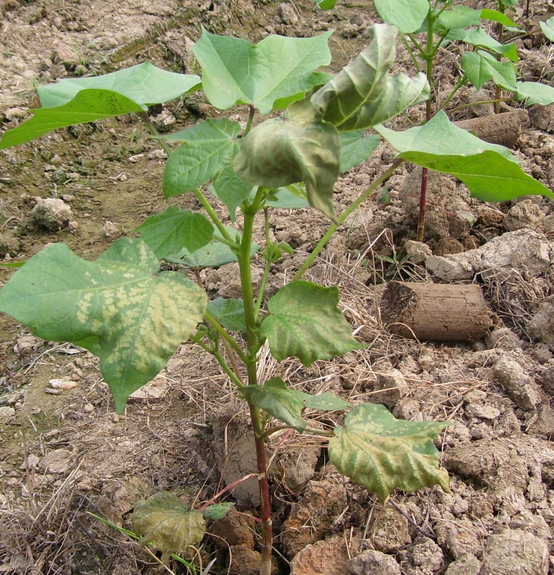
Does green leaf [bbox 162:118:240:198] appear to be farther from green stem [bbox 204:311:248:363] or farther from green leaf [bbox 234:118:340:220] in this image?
green stem [bbox 204:311:248:363]

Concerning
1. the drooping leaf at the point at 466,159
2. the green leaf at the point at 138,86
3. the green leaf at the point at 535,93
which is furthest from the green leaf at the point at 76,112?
the green leaf at the point at 535,93

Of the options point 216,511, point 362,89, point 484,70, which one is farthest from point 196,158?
point 484,70

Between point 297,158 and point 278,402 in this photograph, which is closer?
point 297,158

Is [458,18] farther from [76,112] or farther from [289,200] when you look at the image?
[76,112]

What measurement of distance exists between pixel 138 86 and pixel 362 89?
52 centimetres

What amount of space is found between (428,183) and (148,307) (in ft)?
5.60

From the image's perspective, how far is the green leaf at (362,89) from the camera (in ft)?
2.29

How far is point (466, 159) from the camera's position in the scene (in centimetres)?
93

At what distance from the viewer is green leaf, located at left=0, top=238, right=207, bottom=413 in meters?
0.80

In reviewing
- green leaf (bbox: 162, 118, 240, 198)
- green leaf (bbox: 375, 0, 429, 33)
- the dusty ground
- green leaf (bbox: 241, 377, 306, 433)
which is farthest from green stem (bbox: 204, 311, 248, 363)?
green leaf (bbox: 375, 0, 429, 33)

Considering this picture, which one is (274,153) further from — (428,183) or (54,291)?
(428,183)

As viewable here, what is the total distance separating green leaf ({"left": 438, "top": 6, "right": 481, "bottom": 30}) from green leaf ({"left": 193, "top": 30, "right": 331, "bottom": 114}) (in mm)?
1137

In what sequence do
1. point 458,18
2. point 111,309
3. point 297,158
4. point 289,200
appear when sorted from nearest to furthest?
point 297,158 → point 111,309 → point 289,200 → point 458,18

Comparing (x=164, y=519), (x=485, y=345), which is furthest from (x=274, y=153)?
(x=485, y=345)
